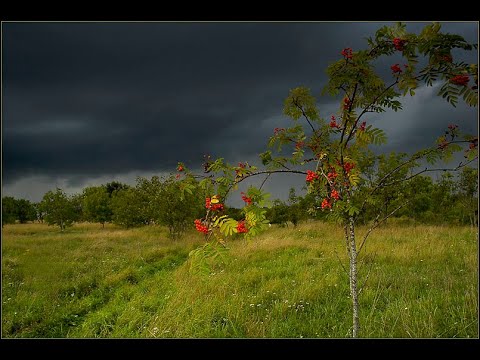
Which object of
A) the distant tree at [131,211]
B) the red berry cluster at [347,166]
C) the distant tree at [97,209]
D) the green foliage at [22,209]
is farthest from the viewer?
the green foliage at [22,209]

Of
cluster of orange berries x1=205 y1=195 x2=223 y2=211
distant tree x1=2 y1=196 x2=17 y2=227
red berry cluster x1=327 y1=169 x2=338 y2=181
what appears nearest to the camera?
cluster of orange berries x1=205 y1=195 x2=223 y2=211

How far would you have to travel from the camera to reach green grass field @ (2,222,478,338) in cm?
683

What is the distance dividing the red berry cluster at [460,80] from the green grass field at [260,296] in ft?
8.29

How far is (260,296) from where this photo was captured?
28.5 ft

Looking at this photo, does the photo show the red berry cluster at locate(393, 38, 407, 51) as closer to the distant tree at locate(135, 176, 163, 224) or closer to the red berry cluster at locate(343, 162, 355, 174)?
the red berry cluster at locate(343, 162, 355, 174)

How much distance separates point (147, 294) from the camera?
10.5 metres

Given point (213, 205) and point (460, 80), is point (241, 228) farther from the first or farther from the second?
point (460, 80)

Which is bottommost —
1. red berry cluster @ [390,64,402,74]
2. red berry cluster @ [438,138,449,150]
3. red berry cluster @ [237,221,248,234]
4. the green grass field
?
the green grass field

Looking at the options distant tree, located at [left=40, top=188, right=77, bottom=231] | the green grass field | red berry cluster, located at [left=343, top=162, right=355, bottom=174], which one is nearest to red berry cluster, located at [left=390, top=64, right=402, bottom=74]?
red berry cluster, located at [left=343, top=162, right=355, bottom=174]

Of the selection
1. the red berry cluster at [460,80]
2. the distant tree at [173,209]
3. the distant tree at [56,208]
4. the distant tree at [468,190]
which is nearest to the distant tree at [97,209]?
the distant tree at [56,208]

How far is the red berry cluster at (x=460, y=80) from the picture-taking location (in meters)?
3.99

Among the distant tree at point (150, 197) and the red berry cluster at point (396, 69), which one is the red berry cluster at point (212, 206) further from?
the distant tree at point (150, 197)

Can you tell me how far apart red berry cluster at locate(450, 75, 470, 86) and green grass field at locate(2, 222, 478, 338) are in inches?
99.4

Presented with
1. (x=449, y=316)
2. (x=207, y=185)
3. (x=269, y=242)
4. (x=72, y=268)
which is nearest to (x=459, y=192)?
(x=269, y=242)
